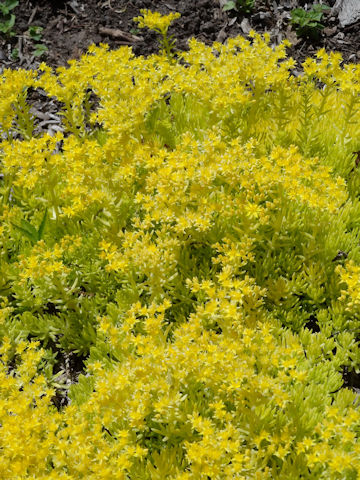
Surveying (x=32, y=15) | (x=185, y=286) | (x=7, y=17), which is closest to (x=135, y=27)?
(x=32, y=15)

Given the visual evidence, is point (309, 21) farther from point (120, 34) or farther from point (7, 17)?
point (7, 17)

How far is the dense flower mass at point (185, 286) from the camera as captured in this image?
2598mm

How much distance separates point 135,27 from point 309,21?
2.23 metres

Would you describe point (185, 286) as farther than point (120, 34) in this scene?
No

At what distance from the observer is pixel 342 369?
3.24m

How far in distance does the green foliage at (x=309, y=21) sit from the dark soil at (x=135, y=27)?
0.26ft

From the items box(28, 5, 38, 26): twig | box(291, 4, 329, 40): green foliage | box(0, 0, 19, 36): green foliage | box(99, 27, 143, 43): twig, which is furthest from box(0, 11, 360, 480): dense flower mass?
box(28, 5, 38, 26): twig

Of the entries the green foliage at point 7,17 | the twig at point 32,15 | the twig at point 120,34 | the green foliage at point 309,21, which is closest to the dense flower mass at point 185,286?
the green foliage at point 309,21

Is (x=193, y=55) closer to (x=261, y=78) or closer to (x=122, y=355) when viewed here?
(x=261, y=78)

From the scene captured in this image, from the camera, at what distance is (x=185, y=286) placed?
3668 mm

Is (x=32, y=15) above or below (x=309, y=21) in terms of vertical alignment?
below

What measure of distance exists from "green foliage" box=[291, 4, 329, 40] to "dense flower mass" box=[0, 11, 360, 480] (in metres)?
1.71

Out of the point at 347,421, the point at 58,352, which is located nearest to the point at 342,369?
the point at 347,421

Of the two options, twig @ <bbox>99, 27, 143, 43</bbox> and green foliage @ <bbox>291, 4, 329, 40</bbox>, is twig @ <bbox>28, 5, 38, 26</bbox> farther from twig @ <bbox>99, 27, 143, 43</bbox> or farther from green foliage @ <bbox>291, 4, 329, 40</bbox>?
green foliage @ <bbox>291, 4, 329, 40</bbox>
